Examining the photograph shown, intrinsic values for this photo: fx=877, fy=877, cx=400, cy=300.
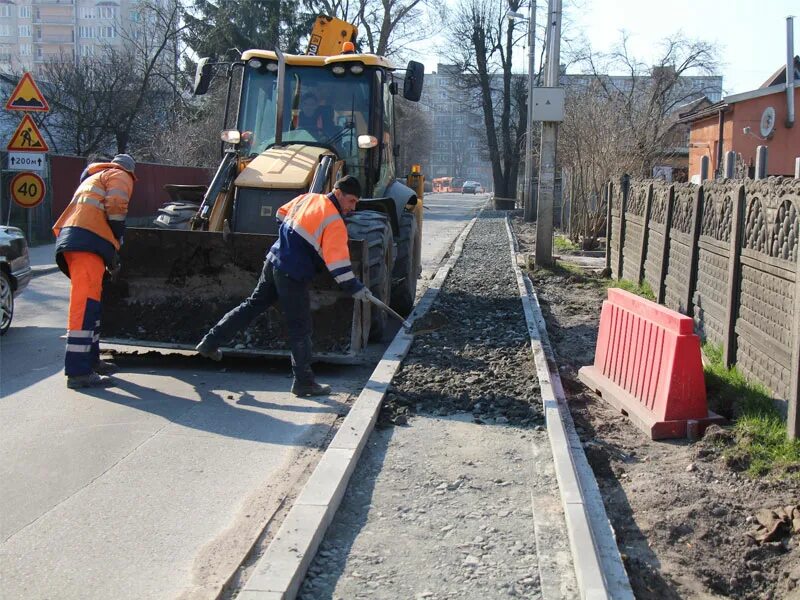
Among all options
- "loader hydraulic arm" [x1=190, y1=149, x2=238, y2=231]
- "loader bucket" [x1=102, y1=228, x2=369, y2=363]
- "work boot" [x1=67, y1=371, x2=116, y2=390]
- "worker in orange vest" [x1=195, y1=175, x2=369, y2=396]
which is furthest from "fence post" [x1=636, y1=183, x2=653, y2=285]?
"work boot" [x1=67, y1=371, x2=116, y2=390]

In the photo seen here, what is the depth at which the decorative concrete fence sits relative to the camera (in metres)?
5.92

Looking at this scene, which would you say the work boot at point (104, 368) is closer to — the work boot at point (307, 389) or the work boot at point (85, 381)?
the work boot at point (85, 381)

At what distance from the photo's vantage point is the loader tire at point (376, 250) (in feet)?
28.4

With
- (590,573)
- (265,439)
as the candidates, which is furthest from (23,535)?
(590,573)

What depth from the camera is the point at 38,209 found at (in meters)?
22.2

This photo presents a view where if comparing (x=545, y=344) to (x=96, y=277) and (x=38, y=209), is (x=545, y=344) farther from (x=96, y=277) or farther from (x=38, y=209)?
(x=38, y=209)

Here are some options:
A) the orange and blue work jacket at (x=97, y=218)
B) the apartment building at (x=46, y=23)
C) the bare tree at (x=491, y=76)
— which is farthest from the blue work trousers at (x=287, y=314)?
the apartment building at (x=46, y=23)

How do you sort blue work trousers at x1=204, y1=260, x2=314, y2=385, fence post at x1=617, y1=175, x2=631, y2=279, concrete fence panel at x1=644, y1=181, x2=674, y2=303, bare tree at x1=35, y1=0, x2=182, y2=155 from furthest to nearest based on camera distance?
1. bare tree at x1=35, y1=0, x2=182, y2=155
2. fence post at x1=617, y1=175, x2=631, y2=279
3. concrete fence panel at x1=644, y1=181, x2=674, y2=303
4. blue work trousers at x1=204, y1=260, x2=314, y2=385

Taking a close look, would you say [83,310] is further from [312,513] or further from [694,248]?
[694,248]

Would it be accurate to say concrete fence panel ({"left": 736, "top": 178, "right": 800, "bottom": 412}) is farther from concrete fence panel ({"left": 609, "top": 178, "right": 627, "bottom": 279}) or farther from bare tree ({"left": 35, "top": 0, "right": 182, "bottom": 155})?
bare tree ({"left": 35, "top": 0, "right": 182, "bottom": 155})

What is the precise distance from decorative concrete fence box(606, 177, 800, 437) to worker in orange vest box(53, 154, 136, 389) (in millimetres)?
5125

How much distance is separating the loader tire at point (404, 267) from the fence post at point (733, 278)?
14.6 ft

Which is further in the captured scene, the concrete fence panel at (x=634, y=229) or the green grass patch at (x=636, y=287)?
the concrete fence panel at (x=634, y=229)

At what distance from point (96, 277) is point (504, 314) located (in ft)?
17.8
